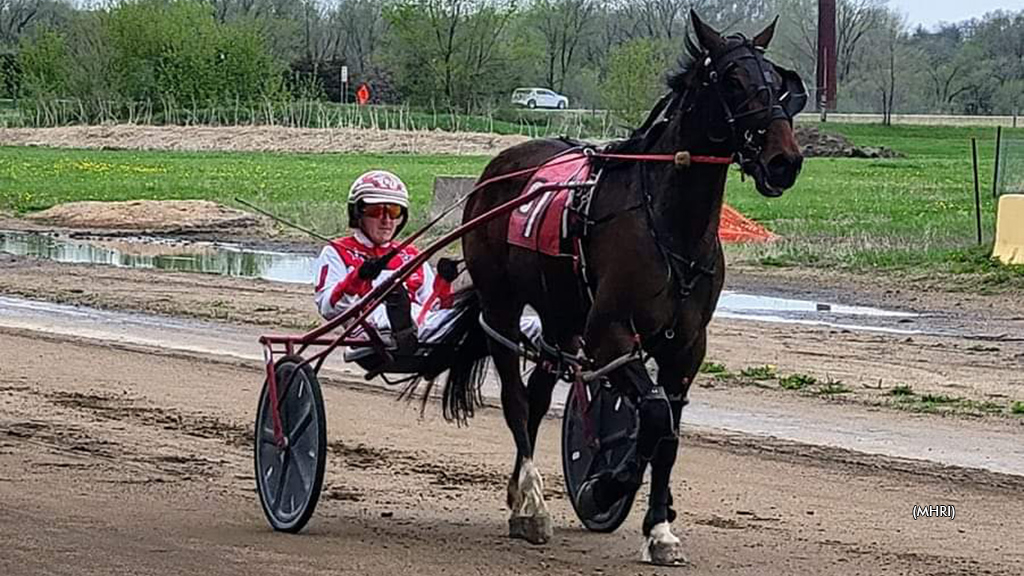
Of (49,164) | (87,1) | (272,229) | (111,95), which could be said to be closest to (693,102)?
(272,229)

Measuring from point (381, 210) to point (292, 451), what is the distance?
1.08 metres

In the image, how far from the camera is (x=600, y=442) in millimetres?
6664

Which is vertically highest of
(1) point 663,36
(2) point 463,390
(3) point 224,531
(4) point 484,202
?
(1) point 663,36

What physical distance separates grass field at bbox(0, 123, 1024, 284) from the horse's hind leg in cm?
1173

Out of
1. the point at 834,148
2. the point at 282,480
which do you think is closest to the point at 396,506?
the point at 282,480

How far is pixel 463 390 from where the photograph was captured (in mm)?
7707

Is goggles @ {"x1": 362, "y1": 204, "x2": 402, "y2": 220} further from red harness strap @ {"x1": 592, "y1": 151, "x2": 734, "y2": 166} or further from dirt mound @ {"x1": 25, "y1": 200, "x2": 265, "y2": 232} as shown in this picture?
dirt mound @ {"x1": 25, "y1": 200, "x2": 265, "y2": 232}

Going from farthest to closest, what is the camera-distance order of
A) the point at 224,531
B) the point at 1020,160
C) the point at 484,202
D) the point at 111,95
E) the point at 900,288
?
the point at 111,95, the point at 1020,160, the point at 900,288, the point at 484,202, the point at 224,531

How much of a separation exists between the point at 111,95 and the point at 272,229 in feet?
136

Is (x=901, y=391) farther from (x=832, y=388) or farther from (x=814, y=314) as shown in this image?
(x=814, y=314)

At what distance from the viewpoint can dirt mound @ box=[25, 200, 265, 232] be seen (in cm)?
2673

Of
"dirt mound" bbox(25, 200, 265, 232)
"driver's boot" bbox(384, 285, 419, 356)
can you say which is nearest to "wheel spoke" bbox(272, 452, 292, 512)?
"driver's boot" bbox(384, 285, 419, 356)

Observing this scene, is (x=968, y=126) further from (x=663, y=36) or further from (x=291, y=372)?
(x=291, y=372)

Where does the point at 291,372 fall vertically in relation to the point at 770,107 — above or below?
below
